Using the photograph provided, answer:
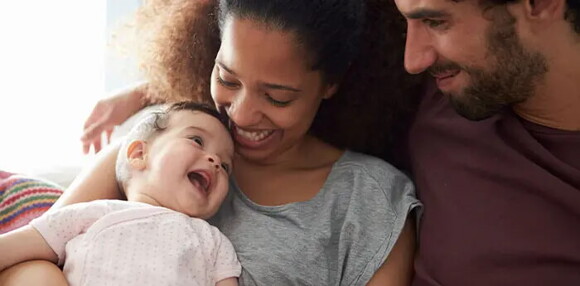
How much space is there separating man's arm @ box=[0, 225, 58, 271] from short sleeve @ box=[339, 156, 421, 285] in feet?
1.78

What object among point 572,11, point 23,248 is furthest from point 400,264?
point 23,248

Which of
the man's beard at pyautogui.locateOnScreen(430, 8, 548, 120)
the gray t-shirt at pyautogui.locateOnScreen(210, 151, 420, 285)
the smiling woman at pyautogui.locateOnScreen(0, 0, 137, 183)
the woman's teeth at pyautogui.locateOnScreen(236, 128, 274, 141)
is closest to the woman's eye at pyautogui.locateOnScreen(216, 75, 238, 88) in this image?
the woman's teeth at pyautogui.locateOnScreen(236, 128, 274, 141)

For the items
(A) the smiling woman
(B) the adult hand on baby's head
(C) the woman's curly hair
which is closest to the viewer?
(C) the woman's curly hair

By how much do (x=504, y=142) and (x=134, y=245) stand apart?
686 mm

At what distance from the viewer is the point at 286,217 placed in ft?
5.16

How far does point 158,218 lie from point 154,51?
52 cm

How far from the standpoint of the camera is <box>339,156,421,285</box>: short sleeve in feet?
5.04

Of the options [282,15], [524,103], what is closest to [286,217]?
[282,15]

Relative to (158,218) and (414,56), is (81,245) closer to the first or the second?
(158,218)

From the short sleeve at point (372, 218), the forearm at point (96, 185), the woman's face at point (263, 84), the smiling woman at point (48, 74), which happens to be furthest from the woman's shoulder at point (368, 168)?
the smiling woman at point (48, 74)

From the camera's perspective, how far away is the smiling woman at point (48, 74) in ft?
8.29

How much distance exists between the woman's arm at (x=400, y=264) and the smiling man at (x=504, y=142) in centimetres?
4

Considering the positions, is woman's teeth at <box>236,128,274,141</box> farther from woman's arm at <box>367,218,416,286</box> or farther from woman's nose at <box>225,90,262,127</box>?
woman's arm at <box>367,218,416,286</box>

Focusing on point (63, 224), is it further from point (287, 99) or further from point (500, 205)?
point (500, 205)
